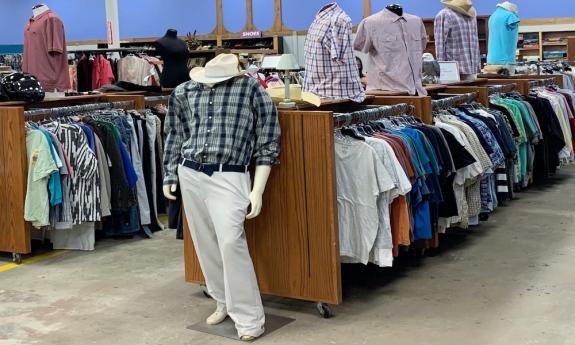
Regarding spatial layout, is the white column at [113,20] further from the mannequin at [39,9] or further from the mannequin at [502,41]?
the mannequin at [502,41]

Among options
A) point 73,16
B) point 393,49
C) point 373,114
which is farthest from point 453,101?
point 73,16

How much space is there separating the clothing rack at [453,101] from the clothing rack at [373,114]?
509mm

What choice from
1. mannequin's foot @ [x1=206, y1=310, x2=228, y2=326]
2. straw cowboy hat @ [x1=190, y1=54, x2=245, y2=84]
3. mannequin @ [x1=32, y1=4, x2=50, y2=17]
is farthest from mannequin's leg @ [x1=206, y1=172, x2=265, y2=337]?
mannequin @ [x1=32, y1=4, x2=50, y2=17]

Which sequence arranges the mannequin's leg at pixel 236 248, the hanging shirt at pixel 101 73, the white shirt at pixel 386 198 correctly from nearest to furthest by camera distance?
the mannequin's leg at pixel 236 248 < the white shirt at pixel 386 198 < the hanging shirt at pixel 101 73

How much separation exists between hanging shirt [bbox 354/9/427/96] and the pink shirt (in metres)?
3.71

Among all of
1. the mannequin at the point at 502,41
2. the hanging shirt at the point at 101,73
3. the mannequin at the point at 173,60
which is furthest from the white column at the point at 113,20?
the mannequin at the point at 502,41

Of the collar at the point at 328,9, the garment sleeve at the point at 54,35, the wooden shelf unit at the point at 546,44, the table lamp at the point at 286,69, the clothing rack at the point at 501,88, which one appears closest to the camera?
the table lamp at the point at 286,69

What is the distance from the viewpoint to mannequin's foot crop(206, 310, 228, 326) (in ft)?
14.3

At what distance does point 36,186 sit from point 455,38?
4.82 metres

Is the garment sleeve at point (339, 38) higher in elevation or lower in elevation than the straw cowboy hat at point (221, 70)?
higher

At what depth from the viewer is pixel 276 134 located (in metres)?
4.19

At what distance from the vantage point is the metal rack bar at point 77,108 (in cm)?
608

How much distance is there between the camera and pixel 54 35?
341 inches

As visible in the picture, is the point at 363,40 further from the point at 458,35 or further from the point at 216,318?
the point at 216,318
